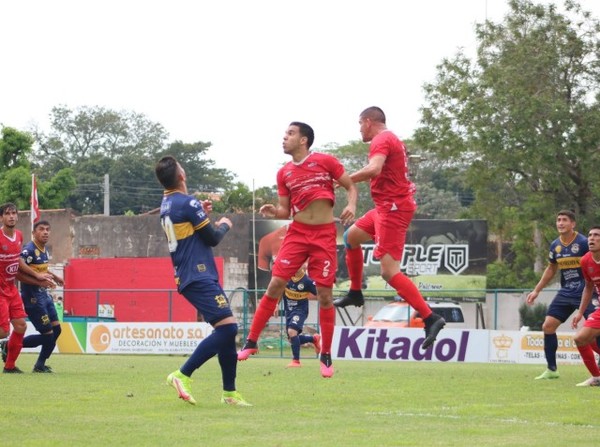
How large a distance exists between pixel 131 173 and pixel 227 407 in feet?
271

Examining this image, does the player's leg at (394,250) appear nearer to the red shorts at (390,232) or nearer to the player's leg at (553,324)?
the red shorts at (390,232)

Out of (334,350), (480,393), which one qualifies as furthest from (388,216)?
(334,350)

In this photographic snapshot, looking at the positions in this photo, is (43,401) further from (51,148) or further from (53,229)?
(51,148)

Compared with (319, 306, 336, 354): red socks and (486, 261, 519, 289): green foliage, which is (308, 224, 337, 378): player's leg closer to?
(319, 306, 336, 354): red socks

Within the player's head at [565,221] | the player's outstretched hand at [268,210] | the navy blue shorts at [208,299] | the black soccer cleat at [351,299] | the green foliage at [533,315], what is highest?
the player's outstretched hand at [268,210]

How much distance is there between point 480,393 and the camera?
12258 mm

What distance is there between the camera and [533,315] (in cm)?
4444

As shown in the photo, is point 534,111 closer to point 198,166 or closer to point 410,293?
point 410,293

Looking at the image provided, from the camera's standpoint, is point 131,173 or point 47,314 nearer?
point 47,314

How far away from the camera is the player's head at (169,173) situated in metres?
10.2

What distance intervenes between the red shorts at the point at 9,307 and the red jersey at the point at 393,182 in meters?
5.72

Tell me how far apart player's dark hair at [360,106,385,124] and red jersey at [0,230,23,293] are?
5599mm

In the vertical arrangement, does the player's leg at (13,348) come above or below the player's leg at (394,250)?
below

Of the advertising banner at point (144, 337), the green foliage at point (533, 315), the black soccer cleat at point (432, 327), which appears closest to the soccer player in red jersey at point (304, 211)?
the black soccer cleat at point (432, 327)
